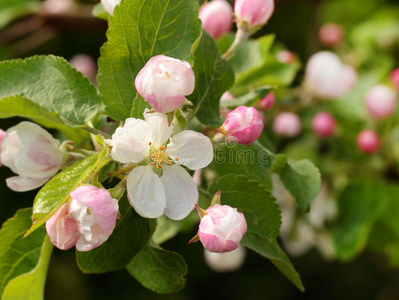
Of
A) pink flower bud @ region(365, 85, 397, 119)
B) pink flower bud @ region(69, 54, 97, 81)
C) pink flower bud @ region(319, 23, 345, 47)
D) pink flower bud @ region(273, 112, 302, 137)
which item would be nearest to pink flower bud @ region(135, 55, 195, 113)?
pink flower bud @ region(273, 112, 302, 137)

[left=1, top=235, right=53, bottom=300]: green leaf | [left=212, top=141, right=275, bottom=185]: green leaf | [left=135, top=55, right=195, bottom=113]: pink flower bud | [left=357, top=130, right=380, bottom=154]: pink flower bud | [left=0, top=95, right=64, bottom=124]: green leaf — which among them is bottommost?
[left=357, top=130, right=380, bottom=154]: pink flower bud

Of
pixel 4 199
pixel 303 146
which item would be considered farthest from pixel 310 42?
pixel 4 199

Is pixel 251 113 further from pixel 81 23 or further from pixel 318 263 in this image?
pixel 318 263

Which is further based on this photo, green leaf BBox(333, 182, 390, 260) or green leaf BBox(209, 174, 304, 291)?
green leaf BBox(333, 182, 390, 260)

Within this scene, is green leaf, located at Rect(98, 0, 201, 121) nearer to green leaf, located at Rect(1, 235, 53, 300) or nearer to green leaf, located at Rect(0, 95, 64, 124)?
green leaf, located at Rect(0, 95, 64, 124)

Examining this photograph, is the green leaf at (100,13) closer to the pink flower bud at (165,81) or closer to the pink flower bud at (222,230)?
the pink flower bud at (165,81)

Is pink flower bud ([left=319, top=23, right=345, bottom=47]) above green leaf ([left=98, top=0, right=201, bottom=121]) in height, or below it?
below

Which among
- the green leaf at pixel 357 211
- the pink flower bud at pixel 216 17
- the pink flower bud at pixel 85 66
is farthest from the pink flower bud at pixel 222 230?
the pink flower bud at pixel 85 66
